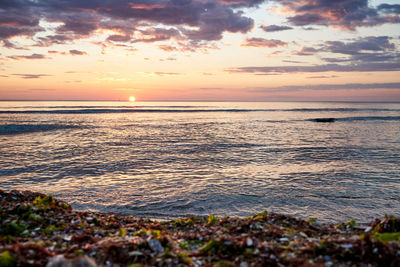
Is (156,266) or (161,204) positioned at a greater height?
(156,266)

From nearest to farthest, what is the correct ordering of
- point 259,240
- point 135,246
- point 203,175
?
1. point 135,246
2. point 259,240
3. point 203,175

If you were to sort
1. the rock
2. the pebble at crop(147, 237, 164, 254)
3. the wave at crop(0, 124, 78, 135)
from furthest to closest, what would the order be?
the wave at crop(0, 124, 78, 135)
the pebble at crop(147, 237, 164, 254)
the rock

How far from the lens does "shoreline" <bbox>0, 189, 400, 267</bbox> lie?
4.53 meters

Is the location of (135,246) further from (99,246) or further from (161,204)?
(161,204)

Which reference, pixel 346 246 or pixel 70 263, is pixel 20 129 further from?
pixel 346 246

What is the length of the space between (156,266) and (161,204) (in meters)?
5.35

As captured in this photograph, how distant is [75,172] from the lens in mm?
13883

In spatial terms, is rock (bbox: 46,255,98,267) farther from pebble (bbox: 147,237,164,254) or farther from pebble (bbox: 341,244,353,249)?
pebble (bbox: 341,244,353,249)

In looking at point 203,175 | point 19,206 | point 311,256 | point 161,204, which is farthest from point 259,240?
point 203,175

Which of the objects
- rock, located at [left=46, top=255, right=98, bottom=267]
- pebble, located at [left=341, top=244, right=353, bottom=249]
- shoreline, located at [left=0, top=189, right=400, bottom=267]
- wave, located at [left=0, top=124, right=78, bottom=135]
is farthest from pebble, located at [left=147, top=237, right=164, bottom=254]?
wave, located at [left=0, top=124, right=78, bottom=135]

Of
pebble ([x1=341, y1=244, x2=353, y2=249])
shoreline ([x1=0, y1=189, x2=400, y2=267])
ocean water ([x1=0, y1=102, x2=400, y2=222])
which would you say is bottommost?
ocean water ([x1=0, y1=102, x2=400, y2=222])

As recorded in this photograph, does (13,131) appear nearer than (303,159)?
No

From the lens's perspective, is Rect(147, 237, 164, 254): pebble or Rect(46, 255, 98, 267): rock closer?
Rect(46, 255, 98, 267): rock

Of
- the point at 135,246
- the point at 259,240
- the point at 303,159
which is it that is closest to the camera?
the point at 135,246
